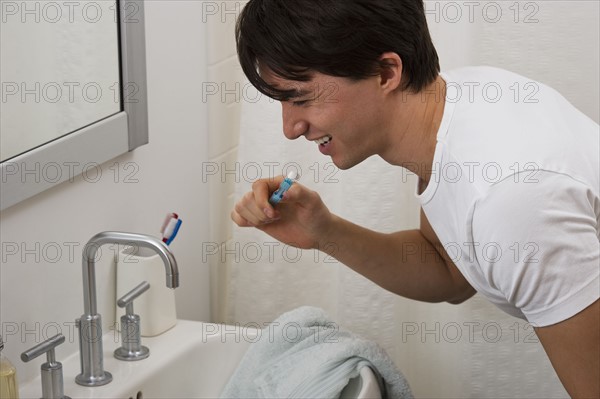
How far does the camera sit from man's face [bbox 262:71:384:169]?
1086 mm

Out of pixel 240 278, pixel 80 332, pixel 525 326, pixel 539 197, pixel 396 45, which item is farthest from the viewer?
pixel 240 278

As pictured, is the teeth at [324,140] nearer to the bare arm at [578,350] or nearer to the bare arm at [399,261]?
the bare arm at [399,261]

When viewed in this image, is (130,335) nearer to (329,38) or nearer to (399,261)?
(399,261)

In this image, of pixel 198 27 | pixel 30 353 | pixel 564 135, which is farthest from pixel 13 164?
pixel 564 135

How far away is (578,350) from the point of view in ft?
3.32

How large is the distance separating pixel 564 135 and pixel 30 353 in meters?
0.72

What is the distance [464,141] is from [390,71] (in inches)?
5.0

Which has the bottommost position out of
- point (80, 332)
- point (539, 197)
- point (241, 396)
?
point (241, 396)

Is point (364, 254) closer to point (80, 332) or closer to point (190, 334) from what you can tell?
point (190, 334)

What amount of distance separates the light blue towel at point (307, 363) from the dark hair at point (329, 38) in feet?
1.40

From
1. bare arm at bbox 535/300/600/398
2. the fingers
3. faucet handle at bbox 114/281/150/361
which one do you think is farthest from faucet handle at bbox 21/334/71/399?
bare arm at bbox 535/300/600/398

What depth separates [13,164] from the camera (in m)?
1.12

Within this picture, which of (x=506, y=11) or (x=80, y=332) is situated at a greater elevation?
(x=506, y=11)

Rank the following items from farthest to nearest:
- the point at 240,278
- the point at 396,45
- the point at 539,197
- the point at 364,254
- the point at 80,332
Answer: the point at 240,278 < the point at 364,254 < the point at 80,332 < the point at 396,45 < the point at 539,197
